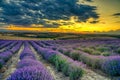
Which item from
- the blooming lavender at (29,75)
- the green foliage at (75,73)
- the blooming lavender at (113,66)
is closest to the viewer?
the blooming lavender at (29,75)

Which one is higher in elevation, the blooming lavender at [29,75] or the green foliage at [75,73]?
the blooming lavender at [29,75]

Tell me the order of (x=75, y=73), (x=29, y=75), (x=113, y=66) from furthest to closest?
(x=113, y=66) < (x=75, y=73) < (x=29, y=75)

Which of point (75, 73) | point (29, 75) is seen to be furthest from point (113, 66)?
point (29, 75)

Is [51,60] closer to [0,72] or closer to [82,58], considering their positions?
[82,58]

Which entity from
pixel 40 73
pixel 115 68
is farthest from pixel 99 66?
pixel 40 73

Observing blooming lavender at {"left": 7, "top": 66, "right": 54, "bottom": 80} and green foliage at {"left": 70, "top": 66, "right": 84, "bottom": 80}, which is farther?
green foliage at {"left": 70, "top": 66, "right": 84, "bottom": 80}

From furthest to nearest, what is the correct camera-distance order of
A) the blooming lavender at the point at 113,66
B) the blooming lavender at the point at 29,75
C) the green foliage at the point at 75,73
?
the blooming lavender at the point at 113,66 → the green foliage at the point at 75,73 → the blooming lavender at the point at 29,75

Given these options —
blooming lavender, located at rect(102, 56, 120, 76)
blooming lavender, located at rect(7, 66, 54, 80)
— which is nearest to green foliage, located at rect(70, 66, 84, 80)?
blooming lavender, located at rect(102, 56, 120, 76)

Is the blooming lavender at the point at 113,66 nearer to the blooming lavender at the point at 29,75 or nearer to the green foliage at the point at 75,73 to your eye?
the green foliage at the point at 75,73

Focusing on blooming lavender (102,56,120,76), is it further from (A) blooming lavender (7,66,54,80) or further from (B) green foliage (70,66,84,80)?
(A) blooming lavender (7,66,54,80)

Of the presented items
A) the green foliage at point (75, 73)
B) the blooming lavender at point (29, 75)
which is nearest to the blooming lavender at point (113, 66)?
the green foliage at point (75, 73)

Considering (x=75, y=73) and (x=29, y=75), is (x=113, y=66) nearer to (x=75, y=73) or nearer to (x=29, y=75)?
(x=75, y=73)

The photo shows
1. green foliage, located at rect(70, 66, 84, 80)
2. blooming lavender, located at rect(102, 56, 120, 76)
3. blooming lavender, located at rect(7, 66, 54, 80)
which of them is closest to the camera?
blooming lavender, located at rect(7, 66, 54, 80)

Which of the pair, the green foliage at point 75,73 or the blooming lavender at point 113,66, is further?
the blooming lavender at point 113,66
